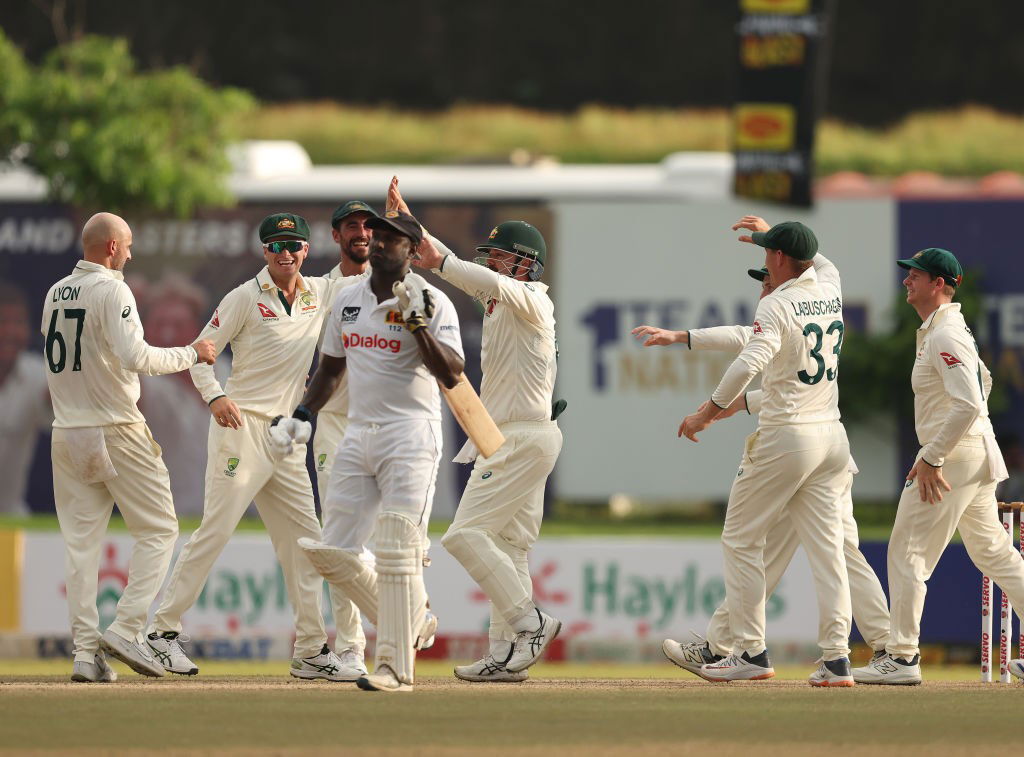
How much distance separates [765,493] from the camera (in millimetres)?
9547

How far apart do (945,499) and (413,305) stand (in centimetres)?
289

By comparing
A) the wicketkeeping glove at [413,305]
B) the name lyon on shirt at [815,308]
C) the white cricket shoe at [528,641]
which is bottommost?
the white cricket shoe at [528,641]

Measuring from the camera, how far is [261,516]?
993cm

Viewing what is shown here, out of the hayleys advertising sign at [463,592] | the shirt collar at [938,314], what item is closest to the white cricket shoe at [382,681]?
the shirt collar at [938,314]

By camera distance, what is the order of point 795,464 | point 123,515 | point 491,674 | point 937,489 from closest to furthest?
1. point 795,464
2. point 937,489
3. point 123,515
4. point 491,674

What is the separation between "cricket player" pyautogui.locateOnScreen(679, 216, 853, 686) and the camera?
9469 mm

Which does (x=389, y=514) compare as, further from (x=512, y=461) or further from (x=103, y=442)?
(x=103, y=442)

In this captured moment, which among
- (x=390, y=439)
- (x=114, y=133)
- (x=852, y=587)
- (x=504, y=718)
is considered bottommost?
(x=504, y=718)

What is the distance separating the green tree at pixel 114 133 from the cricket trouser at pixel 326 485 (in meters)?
12.0

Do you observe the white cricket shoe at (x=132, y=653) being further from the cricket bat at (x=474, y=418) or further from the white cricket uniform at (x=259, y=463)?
the cricket bat at (x=474, y=418)

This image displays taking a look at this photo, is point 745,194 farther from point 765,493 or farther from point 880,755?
point 880,755

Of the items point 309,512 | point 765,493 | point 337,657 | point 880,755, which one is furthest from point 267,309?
point 880,755

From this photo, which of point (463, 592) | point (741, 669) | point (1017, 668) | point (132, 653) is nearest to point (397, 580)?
point (132, 653)

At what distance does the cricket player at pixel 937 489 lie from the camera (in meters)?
9.62
